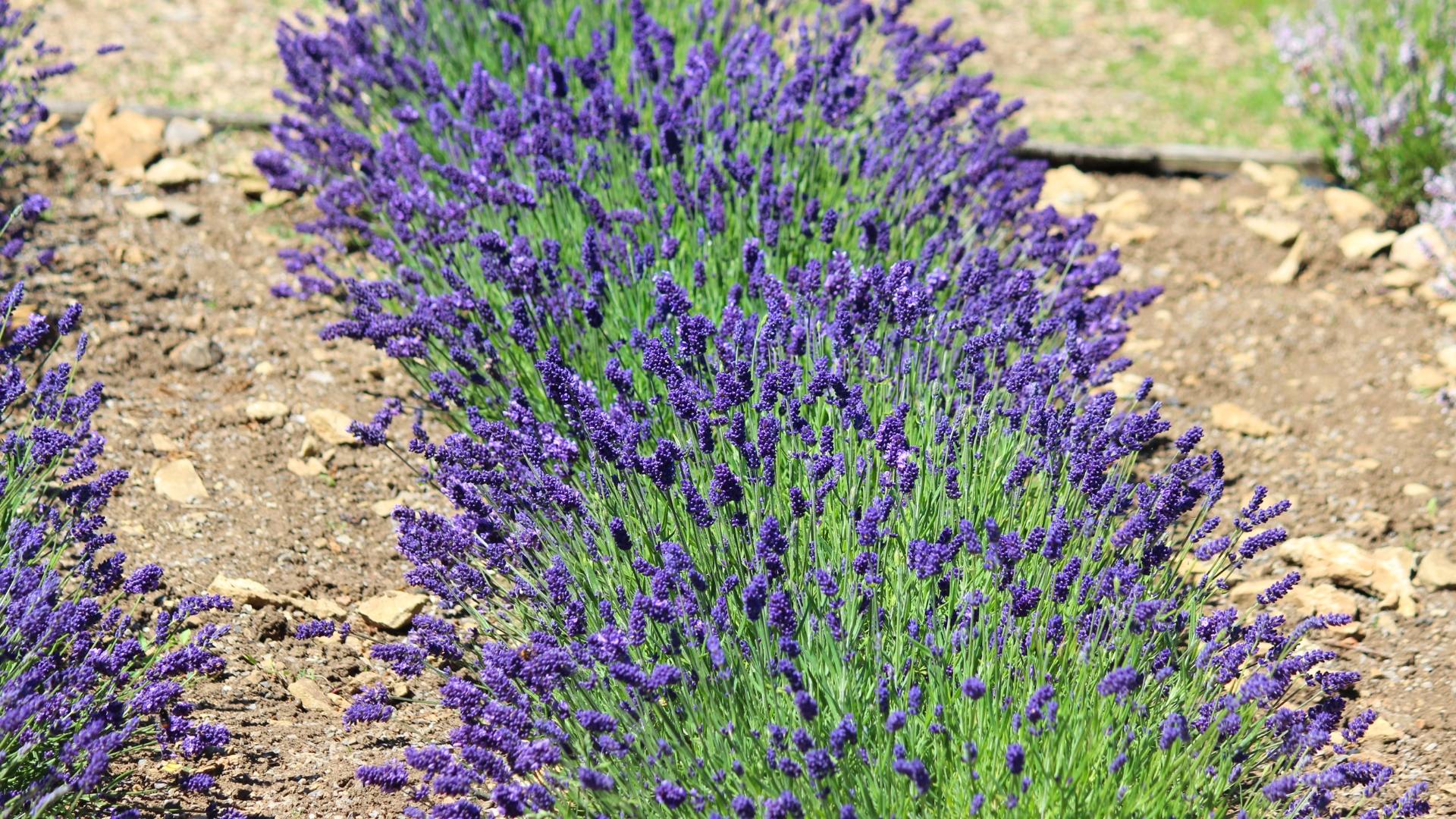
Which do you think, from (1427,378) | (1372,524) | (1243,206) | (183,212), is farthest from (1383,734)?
(183,212)

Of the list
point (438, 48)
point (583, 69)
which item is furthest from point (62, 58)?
point (583, 69)

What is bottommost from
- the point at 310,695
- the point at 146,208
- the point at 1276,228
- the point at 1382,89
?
the point at 310,695

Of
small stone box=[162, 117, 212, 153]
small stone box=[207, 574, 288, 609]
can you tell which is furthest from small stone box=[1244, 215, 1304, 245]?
small stone box=[162, 117, 212, 153]

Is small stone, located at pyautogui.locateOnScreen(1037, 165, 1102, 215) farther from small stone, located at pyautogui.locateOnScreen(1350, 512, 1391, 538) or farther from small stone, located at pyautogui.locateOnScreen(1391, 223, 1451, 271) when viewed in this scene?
small stone, located at pyautogui.locateOnScreen(1350, 512, 1391, 538)

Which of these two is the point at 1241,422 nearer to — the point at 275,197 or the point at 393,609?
the point at 393,609

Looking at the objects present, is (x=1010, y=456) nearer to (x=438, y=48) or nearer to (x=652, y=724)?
(x=652, y=724)
